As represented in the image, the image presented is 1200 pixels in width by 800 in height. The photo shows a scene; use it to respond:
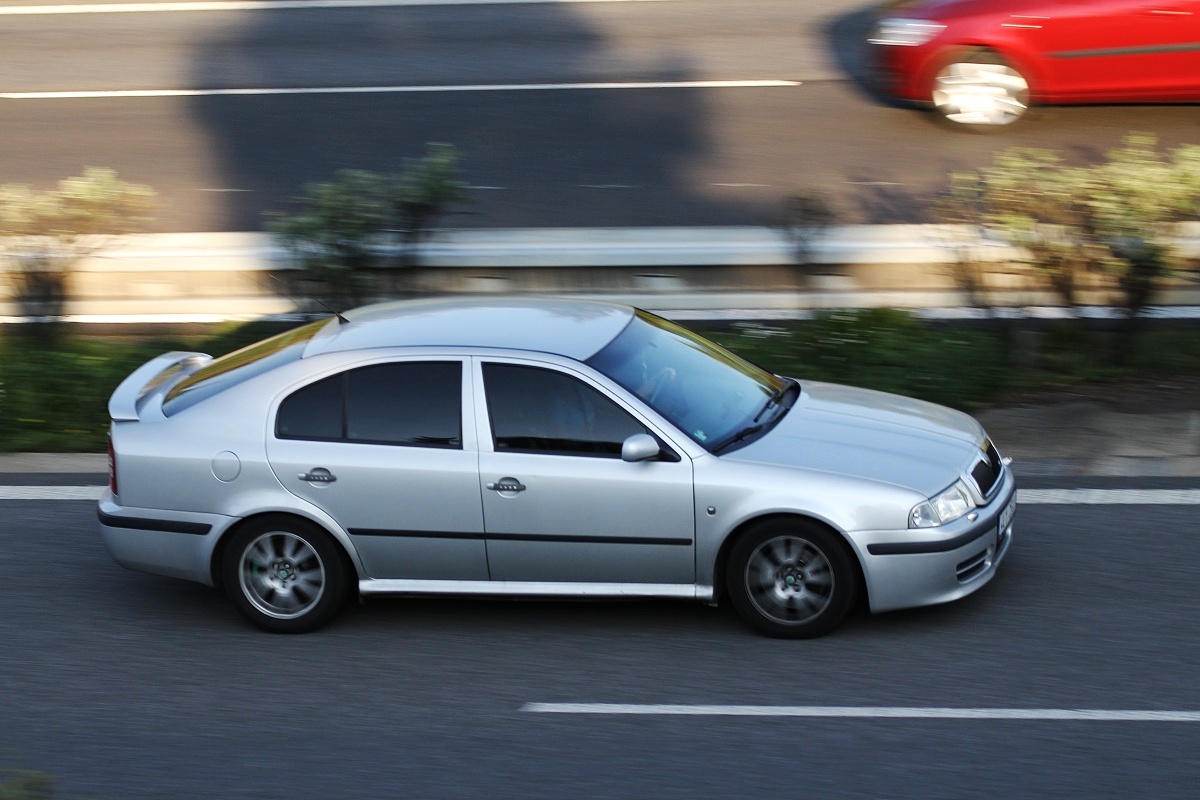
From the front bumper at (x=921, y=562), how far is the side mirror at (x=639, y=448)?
925mm

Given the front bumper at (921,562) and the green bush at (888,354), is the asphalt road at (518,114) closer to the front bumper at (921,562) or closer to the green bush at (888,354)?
the green bush at (888,354)

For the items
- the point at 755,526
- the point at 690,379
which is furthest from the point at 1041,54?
the point at 755,526

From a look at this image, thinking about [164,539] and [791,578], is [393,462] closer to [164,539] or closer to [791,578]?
[164,539]

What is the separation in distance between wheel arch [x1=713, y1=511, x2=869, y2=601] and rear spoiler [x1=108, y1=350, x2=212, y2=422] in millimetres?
2786

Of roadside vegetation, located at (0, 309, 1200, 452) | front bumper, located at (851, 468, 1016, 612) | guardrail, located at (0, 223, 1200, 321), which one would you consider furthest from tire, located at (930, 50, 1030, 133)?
front bumper, located at (851, 468, 1016, 612)

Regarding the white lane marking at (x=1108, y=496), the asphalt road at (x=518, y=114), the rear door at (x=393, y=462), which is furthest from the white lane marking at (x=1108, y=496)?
the asphalt road at (x=518, y=114)

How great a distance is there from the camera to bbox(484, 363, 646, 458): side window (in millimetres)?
6305

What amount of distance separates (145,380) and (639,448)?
2677mm

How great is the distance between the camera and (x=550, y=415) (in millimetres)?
6371

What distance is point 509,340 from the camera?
6570 mm

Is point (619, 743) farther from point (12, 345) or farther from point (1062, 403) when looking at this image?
point (12, 345)

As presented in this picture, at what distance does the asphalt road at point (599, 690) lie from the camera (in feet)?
17.0

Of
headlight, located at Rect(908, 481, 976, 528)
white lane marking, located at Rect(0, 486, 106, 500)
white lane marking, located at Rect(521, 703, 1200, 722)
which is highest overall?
headlight, located at Rect(908, 481, 976, 528)

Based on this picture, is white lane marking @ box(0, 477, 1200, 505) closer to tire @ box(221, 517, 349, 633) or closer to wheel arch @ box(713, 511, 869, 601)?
wheel arch @ box(713, 511, 869, 601)
